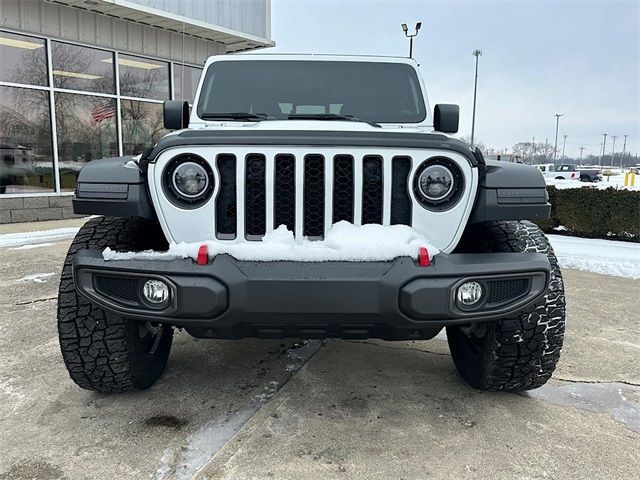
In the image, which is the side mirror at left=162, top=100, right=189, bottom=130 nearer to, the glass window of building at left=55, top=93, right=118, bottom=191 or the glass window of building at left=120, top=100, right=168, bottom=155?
the glass window of building at left=55, top=93, right=118, bottom=191

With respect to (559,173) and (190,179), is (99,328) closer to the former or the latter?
(190,179)

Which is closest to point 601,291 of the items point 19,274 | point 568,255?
point 568,255

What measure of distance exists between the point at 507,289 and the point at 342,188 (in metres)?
0.79

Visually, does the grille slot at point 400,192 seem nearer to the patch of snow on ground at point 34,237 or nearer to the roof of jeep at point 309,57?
the roof of jeep at point 309,57

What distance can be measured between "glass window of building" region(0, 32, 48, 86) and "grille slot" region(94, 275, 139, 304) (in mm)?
8926

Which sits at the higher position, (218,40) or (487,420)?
(218,40)

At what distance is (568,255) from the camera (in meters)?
6.87

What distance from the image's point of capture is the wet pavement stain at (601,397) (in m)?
2.67

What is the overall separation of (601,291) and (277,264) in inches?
175

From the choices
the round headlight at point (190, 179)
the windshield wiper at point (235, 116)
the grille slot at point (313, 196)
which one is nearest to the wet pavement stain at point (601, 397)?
the grille slot at point (313, 196)

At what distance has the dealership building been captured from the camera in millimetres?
9258

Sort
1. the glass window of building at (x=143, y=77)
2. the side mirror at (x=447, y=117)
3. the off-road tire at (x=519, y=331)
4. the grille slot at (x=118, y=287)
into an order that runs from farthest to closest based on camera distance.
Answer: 1. the glass window of building at (x=143, y=77)
2. the side mirror at (x=447, y=117)
3. the off-road tire at (x=519, y=331)
4. the grille slot at (x=118, y=287)

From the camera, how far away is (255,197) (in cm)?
218

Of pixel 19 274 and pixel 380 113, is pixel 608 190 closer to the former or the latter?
pixel 380 113
